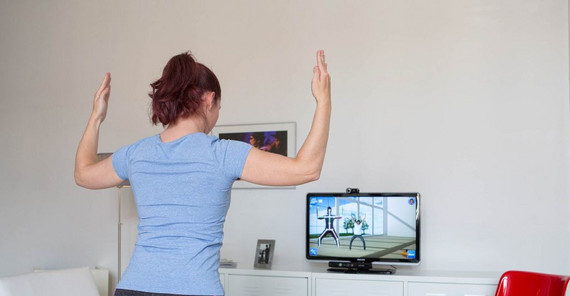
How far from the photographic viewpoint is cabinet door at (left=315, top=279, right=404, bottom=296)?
3777mm

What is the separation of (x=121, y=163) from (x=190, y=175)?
26cm

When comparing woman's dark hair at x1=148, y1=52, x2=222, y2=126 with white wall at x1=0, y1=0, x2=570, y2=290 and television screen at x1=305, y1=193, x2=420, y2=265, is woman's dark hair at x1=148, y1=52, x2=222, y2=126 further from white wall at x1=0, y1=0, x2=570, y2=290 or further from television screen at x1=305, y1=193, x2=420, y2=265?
white wall at x1=0, y1=0, x2=570, y2=290

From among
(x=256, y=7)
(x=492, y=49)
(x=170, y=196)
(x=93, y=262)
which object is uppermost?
(x=256, y=7)

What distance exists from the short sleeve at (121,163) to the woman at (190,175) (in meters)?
0.02

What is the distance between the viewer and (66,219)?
209 inches

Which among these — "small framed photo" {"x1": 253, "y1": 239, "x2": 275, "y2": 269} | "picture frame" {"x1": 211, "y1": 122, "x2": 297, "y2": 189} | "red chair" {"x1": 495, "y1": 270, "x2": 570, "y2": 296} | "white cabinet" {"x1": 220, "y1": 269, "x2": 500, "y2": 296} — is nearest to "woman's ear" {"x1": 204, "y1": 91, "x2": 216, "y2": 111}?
"red chair" {"x1": 495, "y1": 270, "x2": 570, "y2": 296}

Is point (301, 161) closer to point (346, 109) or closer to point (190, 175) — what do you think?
point (190, 175)

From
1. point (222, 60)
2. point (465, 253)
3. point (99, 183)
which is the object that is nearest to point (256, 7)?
point (222, 60)

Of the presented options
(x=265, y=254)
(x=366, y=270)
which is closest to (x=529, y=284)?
(x=366, y=270)

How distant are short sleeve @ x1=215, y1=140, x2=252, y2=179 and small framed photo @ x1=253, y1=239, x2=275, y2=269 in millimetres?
2907

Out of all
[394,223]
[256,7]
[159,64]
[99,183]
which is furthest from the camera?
[159,64]

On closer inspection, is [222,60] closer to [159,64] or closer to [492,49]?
[159,64]

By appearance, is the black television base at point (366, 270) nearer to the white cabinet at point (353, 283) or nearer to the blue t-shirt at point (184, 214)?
the white cabinet at point (353, 283)

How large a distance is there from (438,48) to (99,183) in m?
3.17
